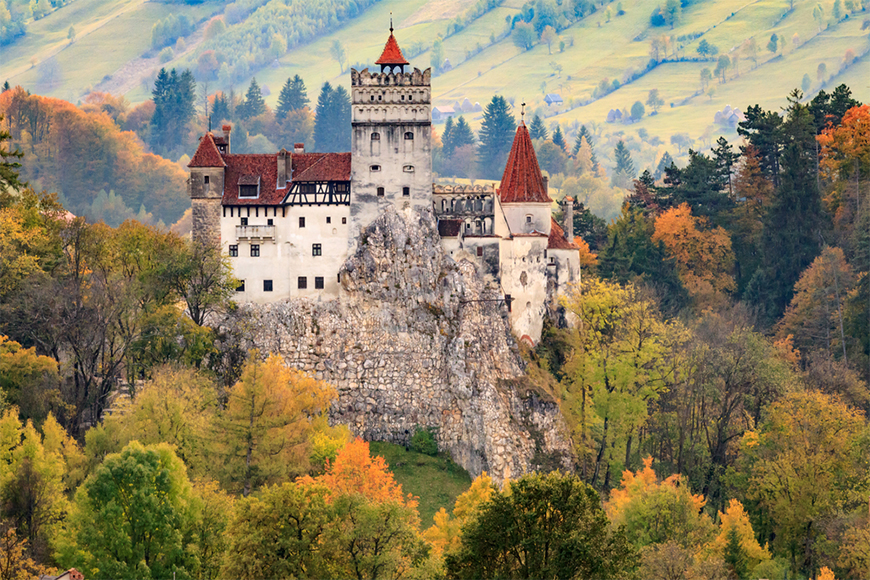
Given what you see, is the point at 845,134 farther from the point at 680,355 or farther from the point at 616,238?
the point at 680,355

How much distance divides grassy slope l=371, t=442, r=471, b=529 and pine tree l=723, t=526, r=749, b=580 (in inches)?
540

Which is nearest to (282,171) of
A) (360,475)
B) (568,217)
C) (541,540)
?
(568,217)

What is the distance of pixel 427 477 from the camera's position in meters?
74.9

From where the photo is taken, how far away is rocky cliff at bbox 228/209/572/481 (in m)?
77.4

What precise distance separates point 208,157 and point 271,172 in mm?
3473

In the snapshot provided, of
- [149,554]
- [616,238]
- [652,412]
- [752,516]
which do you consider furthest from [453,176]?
[149,554]

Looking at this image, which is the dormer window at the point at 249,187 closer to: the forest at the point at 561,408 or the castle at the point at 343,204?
the castle at the point at 343,204

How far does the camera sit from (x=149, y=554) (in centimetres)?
5666

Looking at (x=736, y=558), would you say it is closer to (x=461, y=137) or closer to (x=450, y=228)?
(x=450, y=228)

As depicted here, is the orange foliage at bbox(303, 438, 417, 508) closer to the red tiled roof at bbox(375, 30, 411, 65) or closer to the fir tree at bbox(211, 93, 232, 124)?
the red tiled roof at bbox(375, 30, 411, 65)

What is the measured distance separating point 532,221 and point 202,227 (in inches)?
712

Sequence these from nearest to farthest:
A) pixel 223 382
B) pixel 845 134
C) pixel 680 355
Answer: pixel 223 382 → pixel 680 355 → pixel 845 134

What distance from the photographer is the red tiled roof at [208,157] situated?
7900 centimetres

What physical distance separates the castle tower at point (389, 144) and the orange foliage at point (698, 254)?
29922 mm
